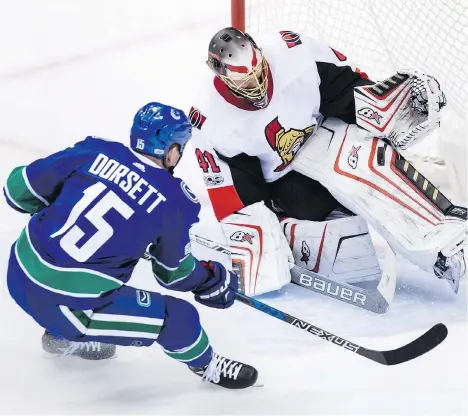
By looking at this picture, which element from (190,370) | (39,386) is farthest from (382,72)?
(39,386)

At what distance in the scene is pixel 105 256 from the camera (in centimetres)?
234

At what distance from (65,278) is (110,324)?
6.0 inches

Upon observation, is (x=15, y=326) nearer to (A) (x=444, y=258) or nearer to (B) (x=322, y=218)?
(B) (x=322, y=218)

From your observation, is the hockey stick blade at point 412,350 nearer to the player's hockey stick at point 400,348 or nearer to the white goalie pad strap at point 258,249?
the player's hockey stick at point 400,348

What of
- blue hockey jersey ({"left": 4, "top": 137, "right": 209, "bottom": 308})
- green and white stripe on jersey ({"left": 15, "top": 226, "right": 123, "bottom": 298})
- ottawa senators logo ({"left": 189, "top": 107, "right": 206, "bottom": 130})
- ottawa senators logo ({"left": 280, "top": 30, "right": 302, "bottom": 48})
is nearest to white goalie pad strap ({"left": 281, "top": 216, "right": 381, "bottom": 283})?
ottawa senators logo ({"left": 189, "top": 107, "right": 206, "bottom": 130})

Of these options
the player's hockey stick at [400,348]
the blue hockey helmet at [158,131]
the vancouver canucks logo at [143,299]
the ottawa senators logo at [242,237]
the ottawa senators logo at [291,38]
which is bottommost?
the ottawa senators logo at [242,237]

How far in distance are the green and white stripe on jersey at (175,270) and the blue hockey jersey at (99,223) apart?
2 cm

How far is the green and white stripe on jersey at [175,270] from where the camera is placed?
96.9 inches

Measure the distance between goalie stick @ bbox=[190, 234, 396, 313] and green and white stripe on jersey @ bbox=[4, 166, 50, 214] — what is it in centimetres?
87

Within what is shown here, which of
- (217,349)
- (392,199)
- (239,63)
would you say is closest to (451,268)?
(392,199)

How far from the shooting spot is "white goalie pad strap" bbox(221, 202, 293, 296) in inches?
119

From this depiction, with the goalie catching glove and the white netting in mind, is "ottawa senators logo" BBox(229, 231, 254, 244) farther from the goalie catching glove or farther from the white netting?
the white netting

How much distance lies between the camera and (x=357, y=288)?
2.96m

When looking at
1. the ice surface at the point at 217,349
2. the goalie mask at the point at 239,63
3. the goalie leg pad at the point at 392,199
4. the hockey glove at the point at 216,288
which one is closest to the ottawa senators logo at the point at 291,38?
the goalie mask at the point at 239,63
